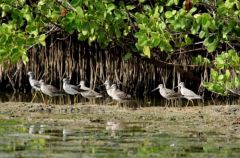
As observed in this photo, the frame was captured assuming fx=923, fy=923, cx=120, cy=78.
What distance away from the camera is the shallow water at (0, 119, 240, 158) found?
37.9ft

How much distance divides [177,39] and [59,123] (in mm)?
2393

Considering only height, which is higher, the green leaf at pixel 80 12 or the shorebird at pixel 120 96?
the green leaf at pixel 80 12

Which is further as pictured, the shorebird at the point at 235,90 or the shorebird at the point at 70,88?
the shorebird at the point at 70,88

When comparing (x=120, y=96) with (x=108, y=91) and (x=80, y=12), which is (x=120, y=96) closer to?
(x=108, y=91)

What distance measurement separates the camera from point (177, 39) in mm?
15250

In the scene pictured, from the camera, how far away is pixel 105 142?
1248 centimetres

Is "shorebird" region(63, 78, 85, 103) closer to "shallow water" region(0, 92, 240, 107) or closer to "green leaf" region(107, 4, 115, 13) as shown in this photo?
"shallow water" region(0, 92, 240, 107)

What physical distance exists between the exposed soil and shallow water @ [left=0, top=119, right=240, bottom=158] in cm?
48

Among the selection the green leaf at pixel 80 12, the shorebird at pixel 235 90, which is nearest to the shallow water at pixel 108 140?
the shorebird at pixel 235 90

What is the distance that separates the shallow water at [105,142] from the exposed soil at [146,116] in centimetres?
48

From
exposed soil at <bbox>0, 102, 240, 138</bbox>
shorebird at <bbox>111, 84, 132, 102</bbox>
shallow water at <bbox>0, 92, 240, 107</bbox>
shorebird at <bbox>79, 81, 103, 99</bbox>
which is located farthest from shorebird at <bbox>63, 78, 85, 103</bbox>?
exposed soil at <bbox>0, 102, 240, 138</bbox>

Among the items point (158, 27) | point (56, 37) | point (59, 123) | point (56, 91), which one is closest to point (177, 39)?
point (158, 27)

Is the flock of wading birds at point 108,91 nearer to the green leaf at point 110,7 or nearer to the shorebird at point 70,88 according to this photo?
the shorebird at point 70,88

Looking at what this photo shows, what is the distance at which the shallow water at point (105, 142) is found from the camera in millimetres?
11539
